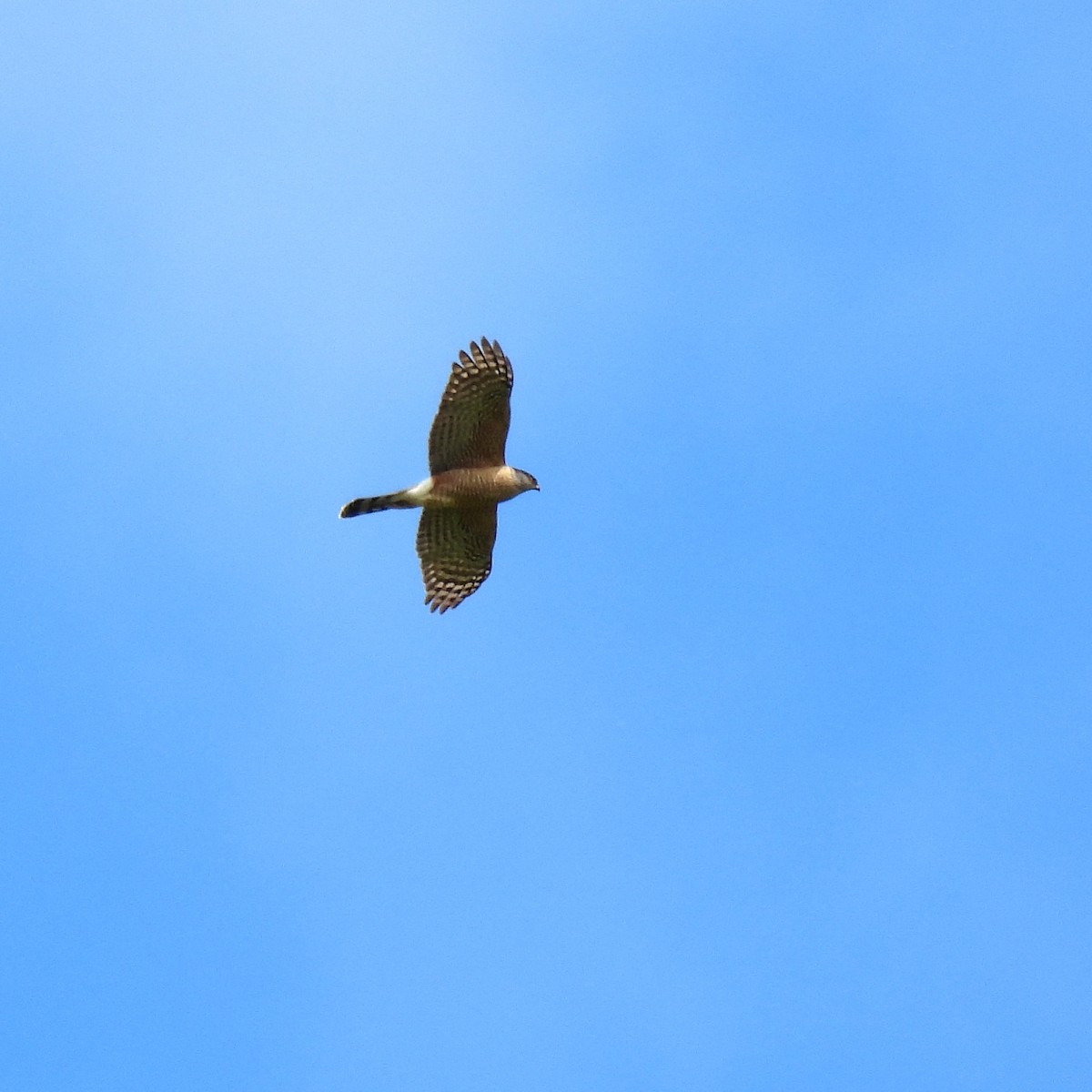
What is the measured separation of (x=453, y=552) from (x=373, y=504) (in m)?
1.13

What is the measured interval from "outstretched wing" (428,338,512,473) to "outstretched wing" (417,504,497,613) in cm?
78

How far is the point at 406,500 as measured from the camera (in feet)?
64.8

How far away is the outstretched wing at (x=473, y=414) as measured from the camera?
18.9 metres

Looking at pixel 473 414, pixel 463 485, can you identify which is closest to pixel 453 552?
pixel 463 485

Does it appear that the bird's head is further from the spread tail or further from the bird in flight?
the spread tail

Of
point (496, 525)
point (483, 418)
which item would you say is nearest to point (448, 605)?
point (496, 525)

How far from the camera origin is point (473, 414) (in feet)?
63.1

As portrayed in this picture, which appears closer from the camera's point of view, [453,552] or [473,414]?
[473,414]

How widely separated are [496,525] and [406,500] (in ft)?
3.91

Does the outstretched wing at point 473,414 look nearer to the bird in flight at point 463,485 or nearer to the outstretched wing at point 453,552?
the bird in flight at point 463,485

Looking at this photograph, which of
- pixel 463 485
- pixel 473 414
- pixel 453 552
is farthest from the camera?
pixel 453 552

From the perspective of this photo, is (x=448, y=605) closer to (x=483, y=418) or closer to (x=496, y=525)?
(x=496, y=525)

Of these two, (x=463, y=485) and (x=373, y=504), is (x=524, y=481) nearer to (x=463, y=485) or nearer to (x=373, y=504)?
(x=463, y=485)

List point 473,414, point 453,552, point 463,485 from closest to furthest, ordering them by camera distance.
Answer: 1. point 473,414
2. point 463,485
3. point 453,552
